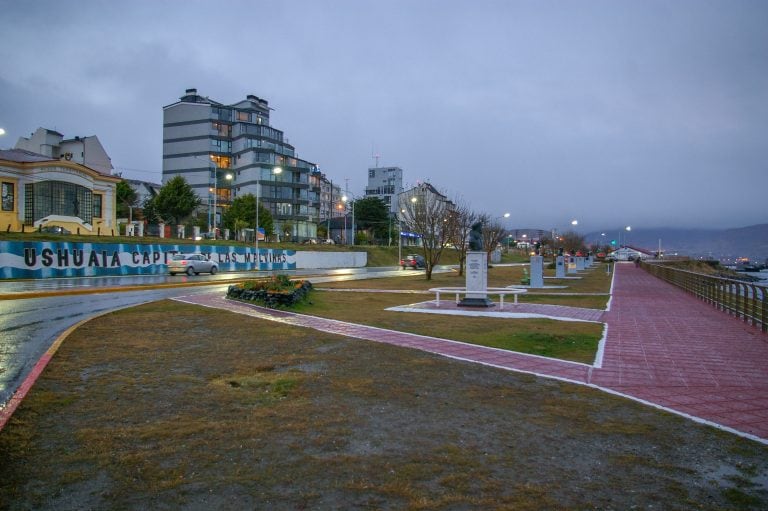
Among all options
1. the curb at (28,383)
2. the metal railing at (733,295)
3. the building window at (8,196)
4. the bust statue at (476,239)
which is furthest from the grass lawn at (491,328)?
the building window at (8,196)

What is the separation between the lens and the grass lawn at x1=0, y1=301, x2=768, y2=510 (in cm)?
365

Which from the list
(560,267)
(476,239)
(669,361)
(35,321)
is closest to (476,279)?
(476,239)

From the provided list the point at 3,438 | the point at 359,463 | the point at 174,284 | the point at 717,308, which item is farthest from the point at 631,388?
the point at 174,284

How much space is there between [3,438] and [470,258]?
14146mm

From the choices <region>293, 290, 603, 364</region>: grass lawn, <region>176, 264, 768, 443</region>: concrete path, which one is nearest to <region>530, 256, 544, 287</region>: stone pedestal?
<region>176, 264, 768, 443</region>: concrete path

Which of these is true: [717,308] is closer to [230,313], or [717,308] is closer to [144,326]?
[230,313]

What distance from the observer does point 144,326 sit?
11.4 metres

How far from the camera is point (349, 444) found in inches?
181

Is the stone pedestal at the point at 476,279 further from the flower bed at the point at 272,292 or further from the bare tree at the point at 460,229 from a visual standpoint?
the bare tree at the point at 460,229

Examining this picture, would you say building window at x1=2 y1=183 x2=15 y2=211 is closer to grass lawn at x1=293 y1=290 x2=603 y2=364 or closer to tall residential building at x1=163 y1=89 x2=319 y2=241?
grass lawn at x1=293 y1=290 x2=603 y2=364

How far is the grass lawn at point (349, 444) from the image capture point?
12.0 ft

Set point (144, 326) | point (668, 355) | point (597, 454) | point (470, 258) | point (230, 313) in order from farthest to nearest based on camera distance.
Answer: point (470, 258) < point (230, 313) < point (144, 326) < point (668, 355) < point (597, 454)

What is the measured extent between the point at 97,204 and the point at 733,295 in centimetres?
4814

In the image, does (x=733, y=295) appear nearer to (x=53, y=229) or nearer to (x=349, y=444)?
(x=349, y=444)
